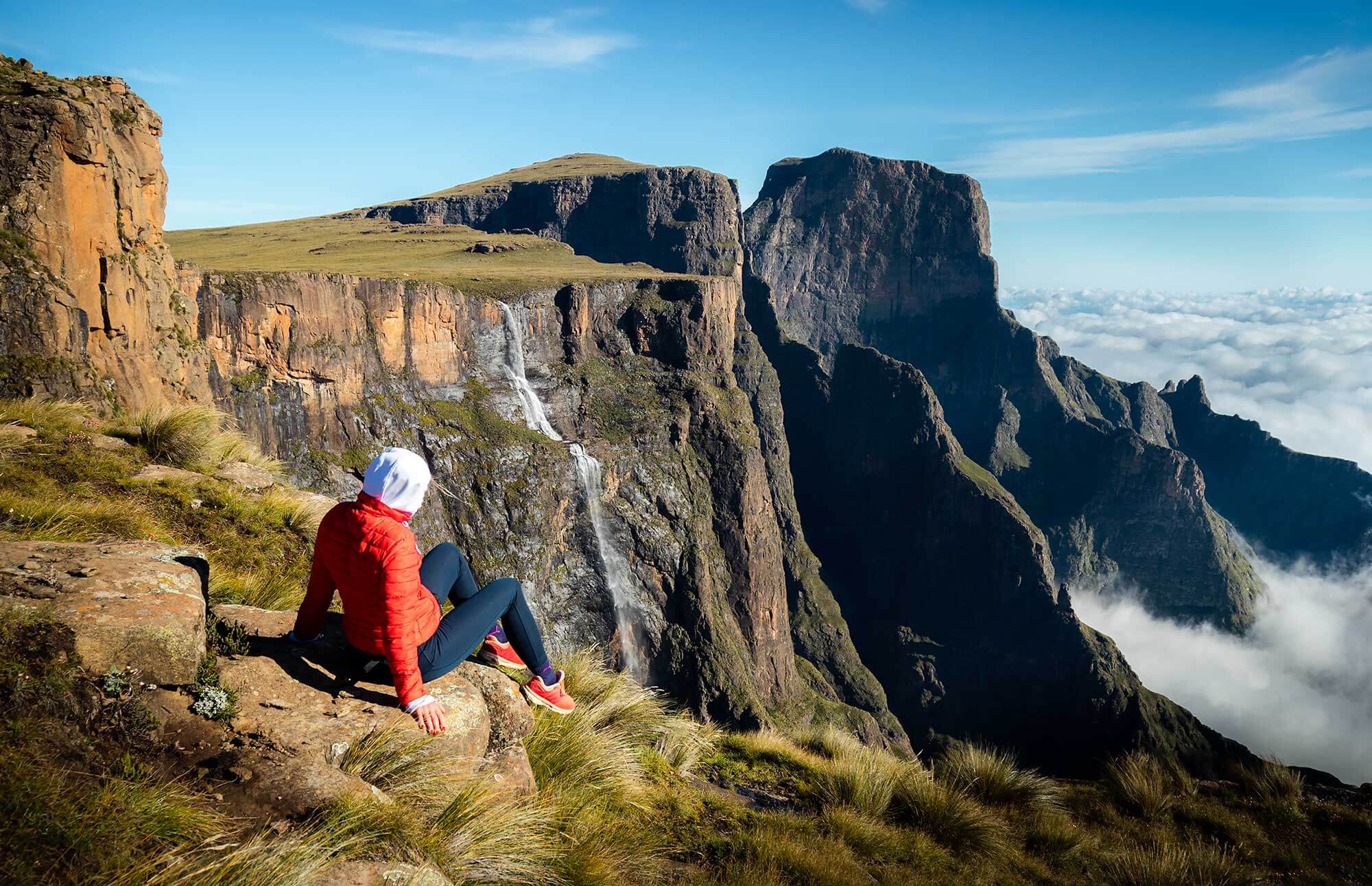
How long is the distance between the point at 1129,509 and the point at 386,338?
11503 centimetres

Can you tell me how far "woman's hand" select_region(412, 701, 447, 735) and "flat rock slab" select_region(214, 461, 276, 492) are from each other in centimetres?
639

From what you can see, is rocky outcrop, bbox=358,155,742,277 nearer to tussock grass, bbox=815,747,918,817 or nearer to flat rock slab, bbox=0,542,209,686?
tussock grass, bbox=815,747,918,817

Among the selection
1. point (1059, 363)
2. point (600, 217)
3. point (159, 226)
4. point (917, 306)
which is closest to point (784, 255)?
point (917, 306)

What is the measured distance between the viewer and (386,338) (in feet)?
151

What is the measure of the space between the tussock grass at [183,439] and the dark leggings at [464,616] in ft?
21.0

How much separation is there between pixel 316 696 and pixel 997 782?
7183 mm

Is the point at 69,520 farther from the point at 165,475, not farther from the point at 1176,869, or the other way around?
the point at 1176,869

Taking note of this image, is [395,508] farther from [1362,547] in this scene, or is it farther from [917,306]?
[1362,547]

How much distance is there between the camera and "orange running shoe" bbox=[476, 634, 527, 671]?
231 inches

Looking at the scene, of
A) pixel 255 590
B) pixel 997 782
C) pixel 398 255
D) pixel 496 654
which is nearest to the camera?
pixel 496 654

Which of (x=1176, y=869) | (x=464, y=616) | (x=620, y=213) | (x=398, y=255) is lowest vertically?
(x=1176, y=869)

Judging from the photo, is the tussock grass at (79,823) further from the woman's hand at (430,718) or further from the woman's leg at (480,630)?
the woman's leg at (480,630)

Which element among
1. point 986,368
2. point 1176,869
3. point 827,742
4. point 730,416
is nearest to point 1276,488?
point 986,368

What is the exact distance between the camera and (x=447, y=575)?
5355 millimetres
